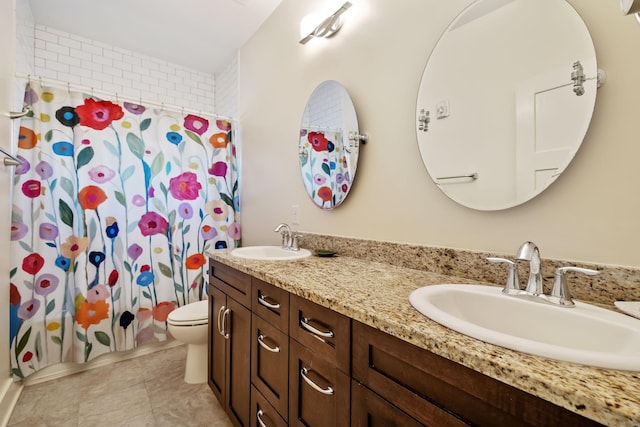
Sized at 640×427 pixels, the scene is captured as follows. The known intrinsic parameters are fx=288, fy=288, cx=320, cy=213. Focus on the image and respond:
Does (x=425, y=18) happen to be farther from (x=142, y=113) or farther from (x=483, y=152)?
(x=142, y=113)

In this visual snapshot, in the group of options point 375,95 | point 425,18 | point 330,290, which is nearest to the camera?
point 330,290

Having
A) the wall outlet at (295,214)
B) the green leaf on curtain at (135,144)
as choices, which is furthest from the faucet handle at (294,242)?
the green leaf on curtain at (135,144)

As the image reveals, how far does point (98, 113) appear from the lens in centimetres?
198

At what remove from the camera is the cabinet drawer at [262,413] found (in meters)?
1.05

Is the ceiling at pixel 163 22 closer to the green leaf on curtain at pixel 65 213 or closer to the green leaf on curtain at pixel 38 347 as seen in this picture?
the green leaf on curtain at pixel 65 213

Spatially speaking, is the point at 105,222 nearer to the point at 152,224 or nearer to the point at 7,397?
the point at 152,224

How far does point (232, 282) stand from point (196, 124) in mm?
1557

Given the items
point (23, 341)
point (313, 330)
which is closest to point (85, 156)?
point (23, 341)

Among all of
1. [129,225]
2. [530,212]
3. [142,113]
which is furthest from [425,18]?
[129,225]

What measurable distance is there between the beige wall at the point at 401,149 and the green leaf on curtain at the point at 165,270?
0.64 metres

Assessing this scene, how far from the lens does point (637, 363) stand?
419mm

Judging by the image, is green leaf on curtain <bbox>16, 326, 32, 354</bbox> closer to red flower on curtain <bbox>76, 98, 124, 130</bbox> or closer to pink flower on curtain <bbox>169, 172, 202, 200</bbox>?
pink flower on curtain <bbox>169, 172, 202, 200</bbox>

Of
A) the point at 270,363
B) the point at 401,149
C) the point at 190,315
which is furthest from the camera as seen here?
the point at 190,315

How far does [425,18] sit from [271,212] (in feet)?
5.03
